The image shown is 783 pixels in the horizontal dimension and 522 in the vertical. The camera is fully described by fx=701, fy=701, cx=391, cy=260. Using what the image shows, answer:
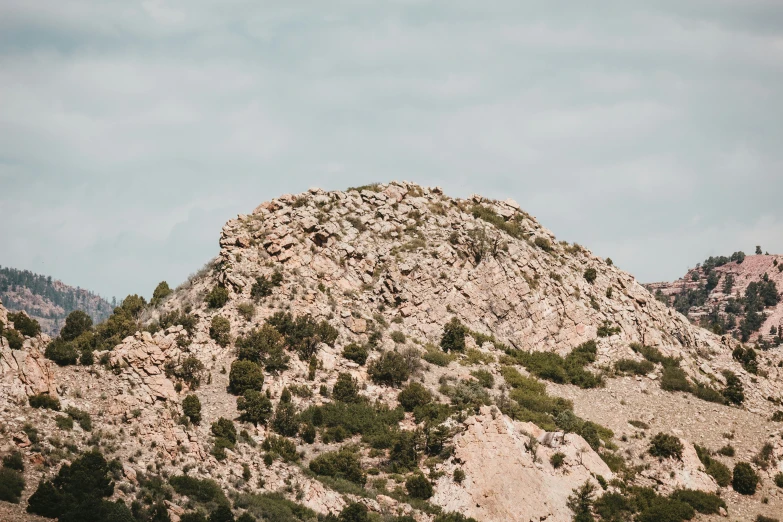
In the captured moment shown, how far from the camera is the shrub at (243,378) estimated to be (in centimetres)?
5038

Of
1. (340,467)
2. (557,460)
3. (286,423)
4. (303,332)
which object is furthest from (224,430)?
(557,460)

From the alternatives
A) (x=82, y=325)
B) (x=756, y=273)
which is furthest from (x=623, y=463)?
(x=756, y=273)

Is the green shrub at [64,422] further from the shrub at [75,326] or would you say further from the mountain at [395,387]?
the shrub at [75,326]

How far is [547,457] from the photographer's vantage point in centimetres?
4609

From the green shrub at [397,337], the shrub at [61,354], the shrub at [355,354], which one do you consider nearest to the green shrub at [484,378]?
the green shrub at [397,337]

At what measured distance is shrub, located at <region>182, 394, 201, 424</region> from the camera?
45031 millimetres

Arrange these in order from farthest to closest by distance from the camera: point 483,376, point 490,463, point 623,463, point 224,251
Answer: point 224,251, point 483,376, point 623,463, point 490,463

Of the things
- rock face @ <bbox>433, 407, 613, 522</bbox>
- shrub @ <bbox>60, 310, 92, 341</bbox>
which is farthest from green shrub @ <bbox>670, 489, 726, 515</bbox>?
shrub @ <bbox>60, 310, 92, 341</bbox>

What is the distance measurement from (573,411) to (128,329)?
119 ft

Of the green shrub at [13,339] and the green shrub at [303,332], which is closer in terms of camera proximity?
the green shrub at [13,339]

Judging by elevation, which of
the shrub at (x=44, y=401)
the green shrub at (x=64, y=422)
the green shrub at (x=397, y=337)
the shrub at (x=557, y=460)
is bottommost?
the green shrub at (x=64, y=422)

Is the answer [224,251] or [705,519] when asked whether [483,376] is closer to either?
[705,519]

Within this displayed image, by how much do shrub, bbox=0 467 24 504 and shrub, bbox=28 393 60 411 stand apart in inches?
254

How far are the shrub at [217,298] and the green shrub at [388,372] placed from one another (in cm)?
1321
